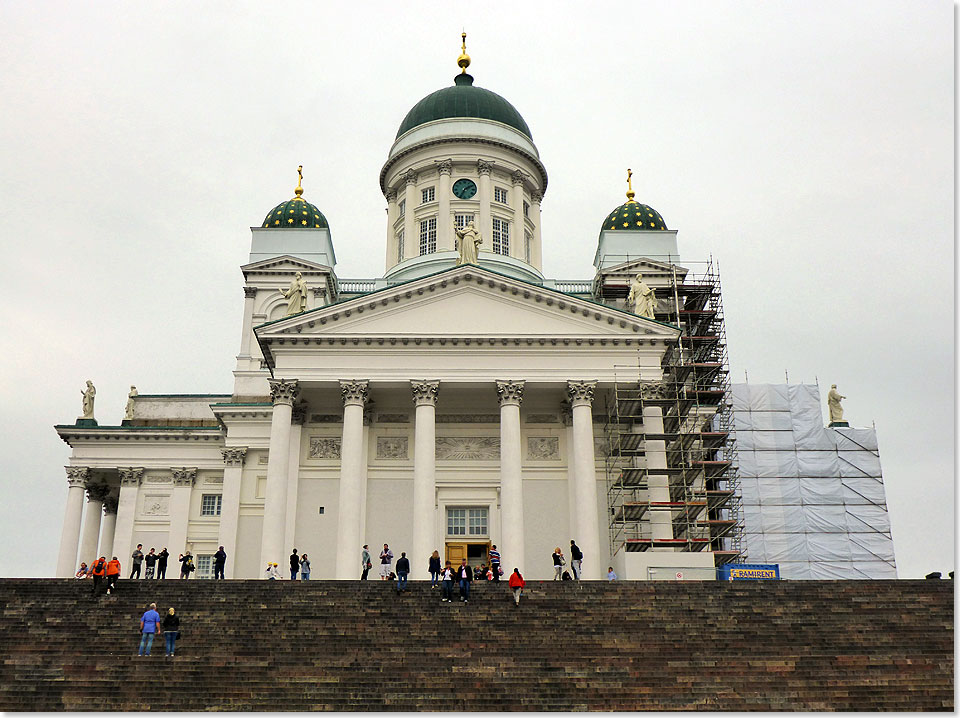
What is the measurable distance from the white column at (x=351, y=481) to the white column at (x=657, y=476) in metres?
9.78

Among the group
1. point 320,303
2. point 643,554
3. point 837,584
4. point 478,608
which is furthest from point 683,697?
point 320,303

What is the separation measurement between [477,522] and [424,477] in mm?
3695

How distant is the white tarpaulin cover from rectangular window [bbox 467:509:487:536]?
16109mm

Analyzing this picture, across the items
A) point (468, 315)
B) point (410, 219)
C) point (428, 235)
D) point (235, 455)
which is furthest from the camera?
point (410, 219)

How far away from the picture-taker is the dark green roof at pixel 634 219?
47.8m

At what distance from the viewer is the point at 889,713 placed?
17609 millimetres

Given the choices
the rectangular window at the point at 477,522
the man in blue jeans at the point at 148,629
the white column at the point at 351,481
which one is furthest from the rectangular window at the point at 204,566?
the man in blue jeans at the point at 148,629

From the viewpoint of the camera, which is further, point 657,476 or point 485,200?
point 485,200

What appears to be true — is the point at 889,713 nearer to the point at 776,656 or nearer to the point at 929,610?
the point at 776,656

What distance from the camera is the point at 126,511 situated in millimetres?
44125

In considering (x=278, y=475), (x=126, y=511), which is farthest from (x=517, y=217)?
(x=126, y=511)

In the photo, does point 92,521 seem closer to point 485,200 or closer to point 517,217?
point 485,200

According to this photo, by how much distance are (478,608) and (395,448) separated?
42.3 feet

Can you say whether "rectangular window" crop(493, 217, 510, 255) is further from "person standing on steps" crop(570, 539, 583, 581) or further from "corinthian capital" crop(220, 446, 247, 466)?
"person standing on steps" crop(570, 539, 583, 581)
